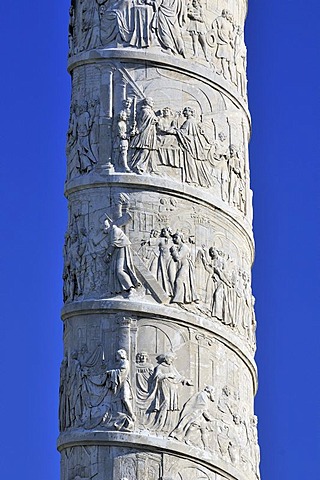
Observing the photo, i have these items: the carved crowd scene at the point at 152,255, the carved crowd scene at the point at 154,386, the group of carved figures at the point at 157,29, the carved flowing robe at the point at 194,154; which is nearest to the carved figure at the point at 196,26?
the group of carved figures at the point at 157,29

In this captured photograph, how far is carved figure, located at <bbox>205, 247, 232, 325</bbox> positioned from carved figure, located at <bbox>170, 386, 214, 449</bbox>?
60 centimetres

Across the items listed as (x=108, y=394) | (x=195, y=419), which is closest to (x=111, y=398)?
(x=108, y=394)

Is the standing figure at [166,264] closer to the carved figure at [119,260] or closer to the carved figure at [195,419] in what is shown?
the carved figure at [119,260]

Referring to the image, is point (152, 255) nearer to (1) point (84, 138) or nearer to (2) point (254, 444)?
(1) point (84, 138)

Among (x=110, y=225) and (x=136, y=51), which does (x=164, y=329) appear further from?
(x=136, y=51)

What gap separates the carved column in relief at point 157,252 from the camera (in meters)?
13.5

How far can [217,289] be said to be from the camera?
14.0 metres

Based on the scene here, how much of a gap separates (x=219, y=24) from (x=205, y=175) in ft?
3.98

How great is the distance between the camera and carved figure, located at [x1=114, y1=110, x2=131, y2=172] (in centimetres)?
1400

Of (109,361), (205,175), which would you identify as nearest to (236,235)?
(205,175)

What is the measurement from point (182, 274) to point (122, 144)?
3.31 ft

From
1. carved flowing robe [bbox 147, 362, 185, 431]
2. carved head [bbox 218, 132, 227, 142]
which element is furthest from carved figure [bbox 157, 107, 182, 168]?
carved flowing robe [bbox 147, 362, 185, 431]

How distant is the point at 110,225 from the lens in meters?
13.9

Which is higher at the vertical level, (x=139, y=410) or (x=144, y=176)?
(x=144, y=176)
